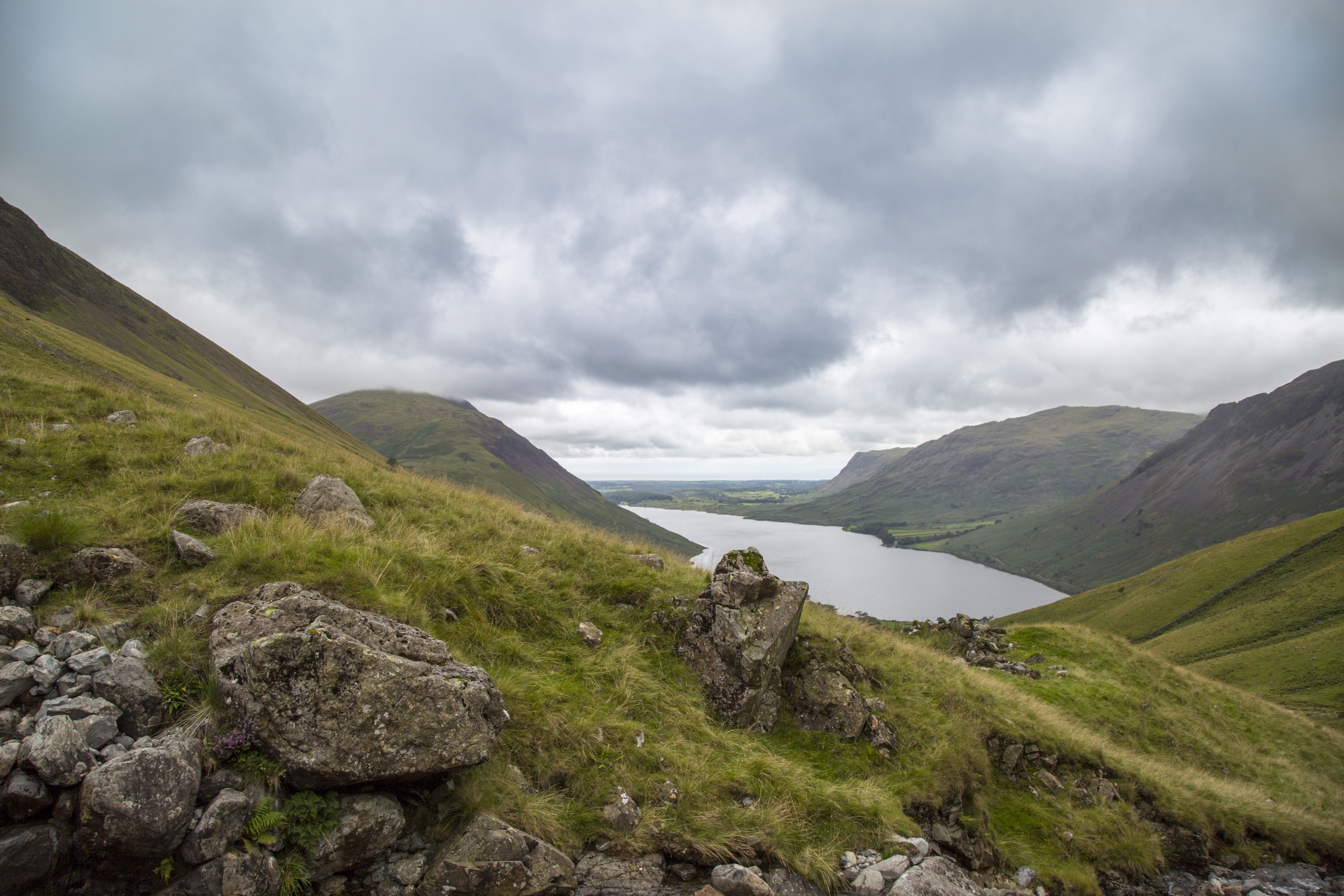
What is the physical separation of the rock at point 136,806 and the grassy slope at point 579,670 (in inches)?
33.5

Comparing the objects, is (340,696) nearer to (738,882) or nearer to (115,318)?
(738,882)

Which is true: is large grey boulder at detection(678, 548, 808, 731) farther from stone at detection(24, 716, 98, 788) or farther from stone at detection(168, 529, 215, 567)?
stone at detection(24, 716, 98, 788)

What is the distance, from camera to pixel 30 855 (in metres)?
4.33

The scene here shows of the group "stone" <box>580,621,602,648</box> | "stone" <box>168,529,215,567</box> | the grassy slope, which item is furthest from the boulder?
"stone" <box>580,621,602,648</box>

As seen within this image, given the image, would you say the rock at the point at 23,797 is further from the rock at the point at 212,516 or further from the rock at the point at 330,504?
the rock at the point at 330,504

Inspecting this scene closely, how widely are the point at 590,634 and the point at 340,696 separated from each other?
207 inches

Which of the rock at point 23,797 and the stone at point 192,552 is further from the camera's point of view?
→ the stone at point 192,552

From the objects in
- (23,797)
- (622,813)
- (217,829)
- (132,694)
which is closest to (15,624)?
(132,694)

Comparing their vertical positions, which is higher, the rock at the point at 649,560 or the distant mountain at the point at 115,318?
the distant mountain at the point at 115,318

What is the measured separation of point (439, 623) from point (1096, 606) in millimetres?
148110

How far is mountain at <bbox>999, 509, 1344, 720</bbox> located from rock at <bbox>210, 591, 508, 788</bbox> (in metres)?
77.3

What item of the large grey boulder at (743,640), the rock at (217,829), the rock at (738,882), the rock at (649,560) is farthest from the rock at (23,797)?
the rock at (649,560)

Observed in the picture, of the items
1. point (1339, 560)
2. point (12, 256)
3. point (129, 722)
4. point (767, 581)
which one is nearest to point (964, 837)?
point (767, 581)

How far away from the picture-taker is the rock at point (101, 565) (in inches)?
284
